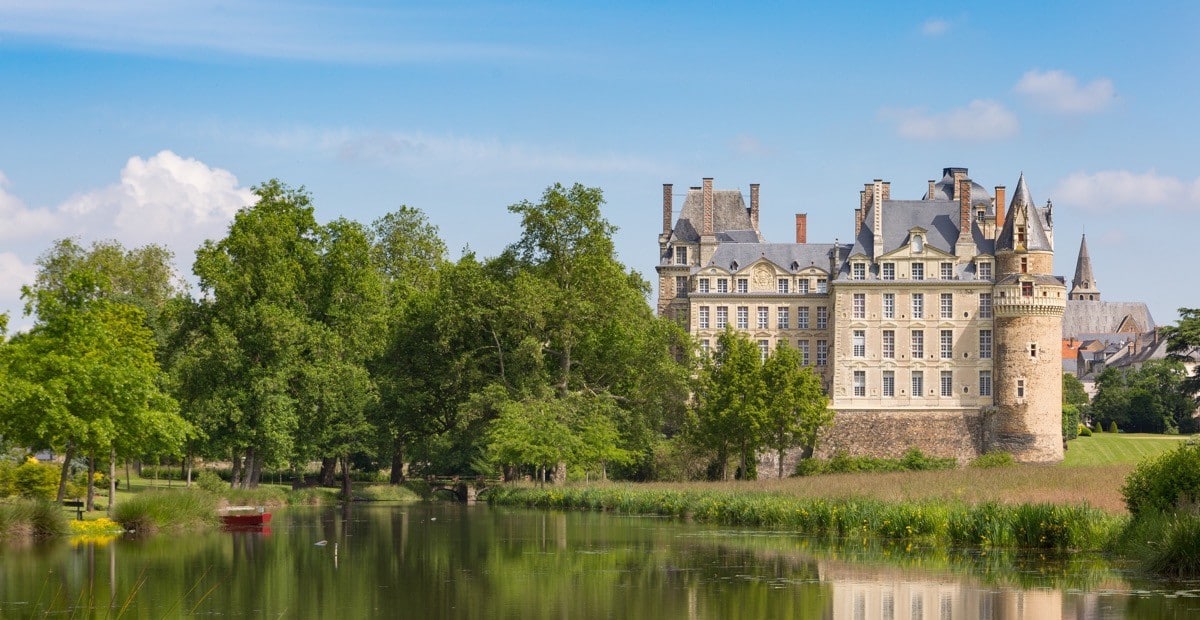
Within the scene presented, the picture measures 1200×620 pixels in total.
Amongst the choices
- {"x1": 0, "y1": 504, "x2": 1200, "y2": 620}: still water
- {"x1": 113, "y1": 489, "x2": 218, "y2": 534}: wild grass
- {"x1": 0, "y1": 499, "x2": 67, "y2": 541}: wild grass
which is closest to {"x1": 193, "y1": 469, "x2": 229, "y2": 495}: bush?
{"x1": 113, "y1": 489, "x2": 218, "y2": 534}: wild grass

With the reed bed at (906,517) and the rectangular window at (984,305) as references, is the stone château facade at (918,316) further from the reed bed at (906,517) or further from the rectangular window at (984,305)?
the reed bed at (906,517)

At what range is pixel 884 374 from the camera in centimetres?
7500

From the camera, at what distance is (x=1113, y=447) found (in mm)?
79125

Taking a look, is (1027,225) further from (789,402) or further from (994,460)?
(789,402)

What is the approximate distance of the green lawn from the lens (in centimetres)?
7331

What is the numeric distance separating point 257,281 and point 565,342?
38.0ft

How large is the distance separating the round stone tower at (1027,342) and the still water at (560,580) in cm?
4317

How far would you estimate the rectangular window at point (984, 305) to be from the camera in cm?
7406

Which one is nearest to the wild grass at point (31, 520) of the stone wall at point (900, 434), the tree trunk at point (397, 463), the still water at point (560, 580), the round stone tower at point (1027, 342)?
the still water at point (560, 580)

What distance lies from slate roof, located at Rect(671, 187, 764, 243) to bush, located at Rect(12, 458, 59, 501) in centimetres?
4644

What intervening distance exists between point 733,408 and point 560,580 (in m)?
A: 36.2

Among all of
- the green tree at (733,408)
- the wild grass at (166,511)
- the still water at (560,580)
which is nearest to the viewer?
the still water at (560,580)

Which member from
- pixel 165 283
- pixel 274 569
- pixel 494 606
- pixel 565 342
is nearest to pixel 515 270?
pixel 565 342

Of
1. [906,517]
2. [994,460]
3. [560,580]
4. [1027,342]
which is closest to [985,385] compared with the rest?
[1027,342]
